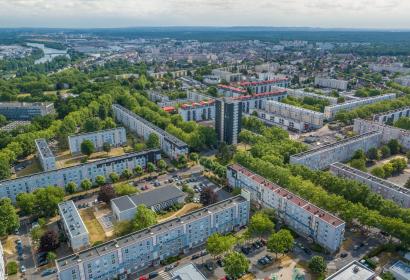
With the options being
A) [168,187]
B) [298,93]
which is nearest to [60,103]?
[168,187]

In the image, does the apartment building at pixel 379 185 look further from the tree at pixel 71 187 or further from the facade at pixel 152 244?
the tree at pixel 71 187

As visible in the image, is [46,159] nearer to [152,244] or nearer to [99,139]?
[99,139]

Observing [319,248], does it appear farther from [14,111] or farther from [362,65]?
[362,65]

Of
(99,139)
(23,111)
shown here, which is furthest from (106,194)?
(23,111)

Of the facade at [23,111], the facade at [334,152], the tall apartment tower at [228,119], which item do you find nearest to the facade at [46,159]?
the tall apartment tower at [228,119]

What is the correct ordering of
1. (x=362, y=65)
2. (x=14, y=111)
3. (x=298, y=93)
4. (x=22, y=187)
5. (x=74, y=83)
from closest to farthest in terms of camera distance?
(x=22, y=187) < (x=14, y=111) < (x=298, y=93) < (x=74, y=83) < (x=362, y=65)
